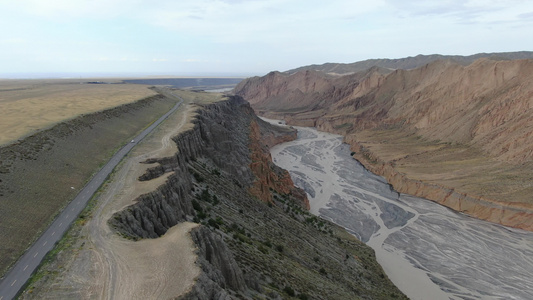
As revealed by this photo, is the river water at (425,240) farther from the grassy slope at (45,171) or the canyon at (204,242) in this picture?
the grassy slope at (45,171)

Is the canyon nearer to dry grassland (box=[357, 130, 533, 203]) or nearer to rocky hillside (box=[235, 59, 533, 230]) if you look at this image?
rocky hillside (box=[235, 59, 533, 230])

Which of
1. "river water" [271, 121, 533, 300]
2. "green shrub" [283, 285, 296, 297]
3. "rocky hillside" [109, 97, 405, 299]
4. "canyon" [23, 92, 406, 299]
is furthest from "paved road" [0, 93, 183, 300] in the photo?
"river water" [271, 121, 533, 300]

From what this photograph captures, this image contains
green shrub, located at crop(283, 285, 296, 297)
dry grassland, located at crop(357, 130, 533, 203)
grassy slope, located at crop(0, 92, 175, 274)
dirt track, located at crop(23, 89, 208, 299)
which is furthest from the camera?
dry grassland, located at crop(357, 130, 533, 203)

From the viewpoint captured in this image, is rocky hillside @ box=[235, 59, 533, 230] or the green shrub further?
rocky hillside @ box=[235, 59, 533, 230]

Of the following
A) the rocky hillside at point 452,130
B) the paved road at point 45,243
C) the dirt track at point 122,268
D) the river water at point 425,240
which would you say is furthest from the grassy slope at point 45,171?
the rocky hillside at point 452,130

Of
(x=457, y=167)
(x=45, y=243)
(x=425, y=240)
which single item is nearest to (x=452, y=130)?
(x=457, y=167)

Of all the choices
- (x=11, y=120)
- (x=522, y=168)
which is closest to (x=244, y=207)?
(x=11, y=120)

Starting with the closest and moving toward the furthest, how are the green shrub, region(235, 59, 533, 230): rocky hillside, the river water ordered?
the green shrub, the river water, region(235, 59, 533, 230): rocky hillside
